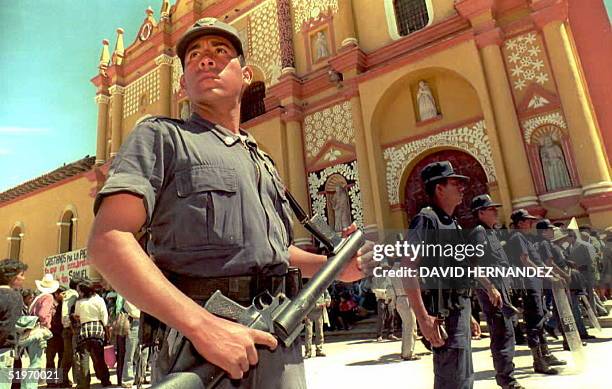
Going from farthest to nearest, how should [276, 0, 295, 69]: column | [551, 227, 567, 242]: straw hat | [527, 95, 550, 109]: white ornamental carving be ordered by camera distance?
[276, 0, 295, 69]: column → [527, 95, 550, 109]: white ornamental carving → [551, 227, 567, 242]: straw hat

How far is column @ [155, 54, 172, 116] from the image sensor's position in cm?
1606

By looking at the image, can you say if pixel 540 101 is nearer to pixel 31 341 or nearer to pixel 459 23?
pixel 459 23

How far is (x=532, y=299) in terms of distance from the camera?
462 centimetres

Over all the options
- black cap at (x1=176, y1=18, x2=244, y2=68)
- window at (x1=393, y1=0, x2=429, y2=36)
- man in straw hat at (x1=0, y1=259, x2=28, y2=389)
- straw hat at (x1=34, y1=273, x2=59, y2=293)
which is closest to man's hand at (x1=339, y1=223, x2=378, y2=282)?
black cap at (x1=176, y1=18, x2=244, y2=68)

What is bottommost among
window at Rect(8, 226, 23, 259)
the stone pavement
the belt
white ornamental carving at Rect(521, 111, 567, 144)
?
the stone pavement

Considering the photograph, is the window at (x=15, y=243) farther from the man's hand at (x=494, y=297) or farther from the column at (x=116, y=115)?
the man's hand at (x=494, y=297)

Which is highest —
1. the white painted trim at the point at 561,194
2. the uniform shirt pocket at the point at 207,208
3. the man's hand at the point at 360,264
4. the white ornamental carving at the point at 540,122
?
the white ornamental carving at the point at 540,122

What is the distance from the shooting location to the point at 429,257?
2.74 m

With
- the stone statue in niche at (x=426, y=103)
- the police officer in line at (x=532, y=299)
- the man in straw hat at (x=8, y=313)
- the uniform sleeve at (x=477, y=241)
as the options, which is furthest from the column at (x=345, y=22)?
the man in straw hat at (x=8, y=313)

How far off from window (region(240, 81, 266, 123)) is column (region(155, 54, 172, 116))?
3365 millimetres

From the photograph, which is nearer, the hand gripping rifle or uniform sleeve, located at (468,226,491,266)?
the hand gripping rifle

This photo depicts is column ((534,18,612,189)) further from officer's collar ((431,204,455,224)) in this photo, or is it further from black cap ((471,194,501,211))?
officer's collar ((431,204,455,224))

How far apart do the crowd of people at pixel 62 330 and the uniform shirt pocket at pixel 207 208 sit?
3.58 meters

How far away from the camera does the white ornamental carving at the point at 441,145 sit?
Answer: 9.52 meters
